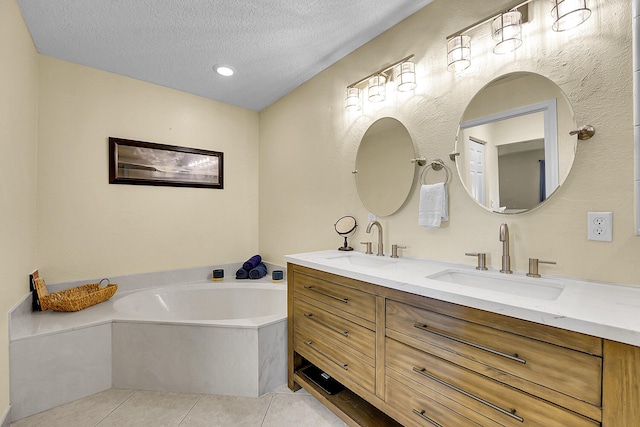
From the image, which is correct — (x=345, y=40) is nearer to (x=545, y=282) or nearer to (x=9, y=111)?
(x=545, y=282)

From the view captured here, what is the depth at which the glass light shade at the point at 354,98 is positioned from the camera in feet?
6.98

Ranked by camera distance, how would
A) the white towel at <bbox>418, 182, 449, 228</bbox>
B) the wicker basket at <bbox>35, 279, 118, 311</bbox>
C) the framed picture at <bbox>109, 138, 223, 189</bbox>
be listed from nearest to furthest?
the white towel at <bbox>418, 182, 449, 228</bbox>, the wicker basket at <bbox>35, 279, 118, 311</bbox>, the framed picture at <bbox>109, 138, 223, 189</bbox>

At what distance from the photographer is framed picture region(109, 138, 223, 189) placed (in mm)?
2598

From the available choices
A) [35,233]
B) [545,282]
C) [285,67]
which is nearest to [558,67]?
[545,282]

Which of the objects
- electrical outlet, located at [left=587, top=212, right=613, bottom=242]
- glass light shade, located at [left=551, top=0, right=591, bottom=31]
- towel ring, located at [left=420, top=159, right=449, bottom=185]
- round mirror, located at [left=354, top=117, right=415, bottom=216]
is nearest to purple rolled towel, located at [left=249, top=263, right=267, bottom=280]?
round mirror, located at [left=354, top=117, right=415, bottom=216]

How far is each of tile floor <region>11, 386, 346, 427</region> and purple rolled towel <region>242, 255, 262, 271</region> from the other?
1.31 m

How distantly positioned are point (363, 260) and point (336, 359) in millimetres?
646

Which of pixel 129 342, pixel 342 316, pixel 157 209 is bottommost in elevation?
pixel 129 342

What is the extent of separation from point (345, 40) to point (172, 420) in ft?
8.78

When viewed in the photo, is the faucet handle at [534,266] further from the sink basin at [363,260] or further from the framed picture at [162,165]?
the framed picture at [162,165]

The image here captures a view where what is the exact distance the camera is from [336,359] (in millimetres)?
1565

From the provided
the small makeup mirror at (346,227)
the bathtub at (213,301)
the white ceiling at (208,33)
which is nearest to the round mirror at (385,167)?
the small makeup mirror at (346,227)

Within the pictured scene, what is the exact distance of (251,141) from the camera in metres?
3.40

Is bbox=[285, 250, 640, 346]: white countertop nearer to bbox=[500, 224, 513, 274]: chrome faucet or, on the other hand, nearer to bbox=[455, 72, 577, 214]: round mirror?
bbox=[500, 224, 513, 274]: chrome faucet
